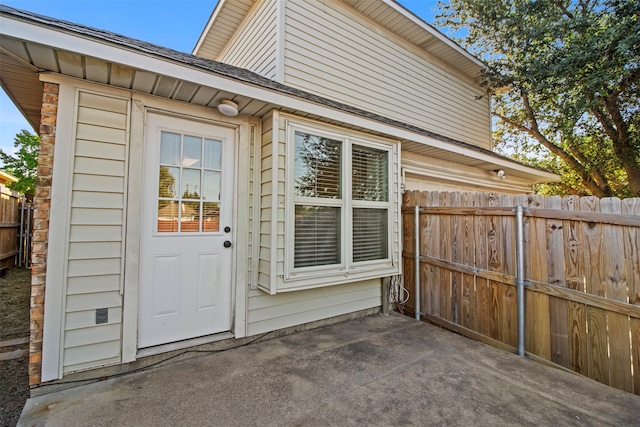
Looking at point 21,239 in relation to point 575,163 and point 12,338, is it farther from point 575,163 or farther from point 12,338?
point 575,163

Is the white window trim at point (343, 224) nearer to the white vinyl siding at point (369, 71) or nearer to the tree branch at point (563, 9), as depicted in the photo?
the white vinyl siding at point (369, 71)

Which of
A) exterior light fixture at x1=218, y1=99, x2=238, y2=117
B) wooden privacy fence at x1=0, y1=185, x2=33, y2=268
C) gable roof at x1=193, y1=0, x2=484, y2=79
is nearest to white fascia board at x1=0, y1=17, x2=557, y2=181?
exterior light fixture at x1=218, y1=99, x2=238, y2=117

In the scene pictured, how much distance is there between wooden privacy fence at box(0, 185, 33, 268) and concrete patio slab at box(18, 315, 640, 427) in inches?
261

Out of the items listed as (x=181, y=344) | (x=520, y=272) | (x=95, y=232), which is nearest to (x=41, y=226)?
(x=95, y=232)

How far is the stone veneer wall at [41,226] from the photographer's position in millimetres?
2084

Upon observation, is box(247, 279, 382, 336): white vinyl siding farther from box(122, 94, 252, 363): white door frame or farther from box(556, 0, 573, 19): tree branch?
box(556, 0, 573, 19): tree branch

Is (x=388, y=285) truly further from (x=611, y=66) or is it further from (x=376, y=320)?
(x=611, y=66)

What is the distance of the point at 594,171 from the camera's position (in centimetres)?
940

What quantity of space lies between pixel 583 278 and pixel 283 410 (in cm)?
275

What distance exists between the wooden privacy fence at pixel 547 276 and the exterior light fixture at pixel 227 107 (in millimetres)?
2757

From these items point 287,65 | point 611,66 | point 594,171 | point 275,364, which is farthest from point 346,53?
point 594,171

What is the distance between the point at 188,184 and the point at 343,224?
1.73 m

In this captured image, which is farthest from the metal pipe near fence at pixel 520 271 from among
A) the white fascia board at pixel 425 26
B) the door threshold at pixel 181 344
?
the white fascia board at pixel 425 26

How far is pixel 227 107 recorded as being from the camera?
104 inches
